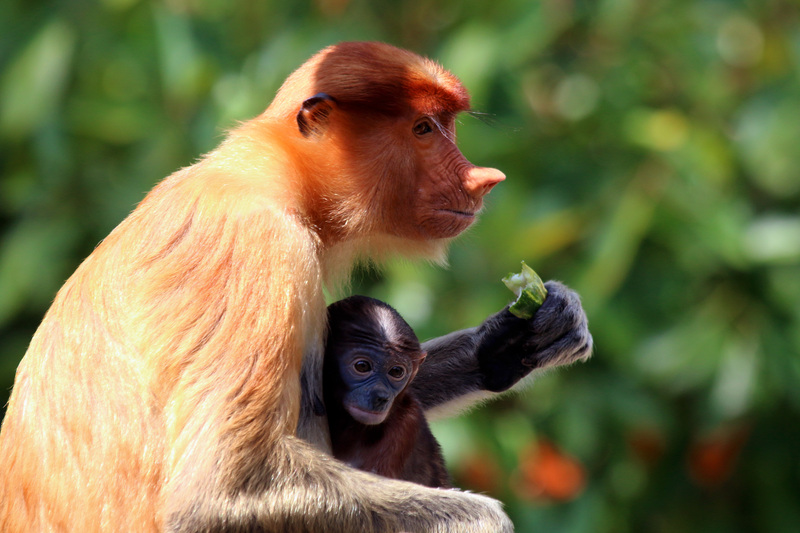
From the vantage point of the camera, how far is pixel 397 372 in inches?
143

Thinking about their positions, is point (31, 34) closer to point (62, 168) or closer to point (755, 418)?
point (62, 168)

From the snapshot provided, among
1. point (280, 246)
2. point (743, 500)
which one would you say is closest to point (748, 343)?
point (743, 500)

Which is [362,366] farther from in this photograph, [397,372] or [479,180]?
[479,180]

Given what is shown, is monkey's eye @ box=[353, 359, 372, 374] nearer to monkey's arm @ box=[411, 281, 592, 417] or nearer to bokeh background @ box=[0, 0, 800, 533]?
monkey's arm @ box=[411, 281, 592, 417]

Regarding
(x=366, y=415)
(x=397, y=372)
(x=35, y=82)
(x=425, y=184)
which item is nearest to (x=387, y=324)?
(x=397, y=372)

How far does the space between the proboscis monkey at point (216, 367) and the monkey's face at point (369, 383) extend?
0.18 meters

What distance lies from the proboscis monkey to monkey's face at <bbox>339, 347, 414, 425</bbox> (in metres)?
0.18

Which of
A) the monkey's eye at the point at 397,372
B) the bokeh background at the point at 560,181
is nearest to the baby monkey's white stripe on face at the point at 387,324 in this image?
the monkey's eye at the point at 397,372

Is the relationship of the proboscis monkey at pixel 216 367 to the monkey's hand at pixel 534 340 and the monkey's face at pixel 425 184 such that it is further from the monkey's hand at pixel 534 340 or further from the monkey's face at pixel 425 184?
the monkey's hand at pixel 534 340

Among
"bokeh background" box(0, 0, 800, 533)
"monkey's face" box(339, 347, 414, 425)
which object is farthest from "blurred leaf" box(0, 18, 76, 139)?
"monkey's face" box(339, 347, 414, 425)

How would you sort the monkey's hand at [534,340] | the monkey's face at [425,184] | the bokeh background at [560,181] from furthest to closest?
the bokeh background at [560,181]
the monkey's hand at [534,340]
the monkey's face at [425,184]

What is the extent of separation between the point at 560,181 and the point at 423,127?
613cm

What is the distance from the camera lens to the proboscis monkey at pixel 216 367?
2908 millimetres

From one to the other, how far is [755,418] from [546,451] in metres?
2.40
